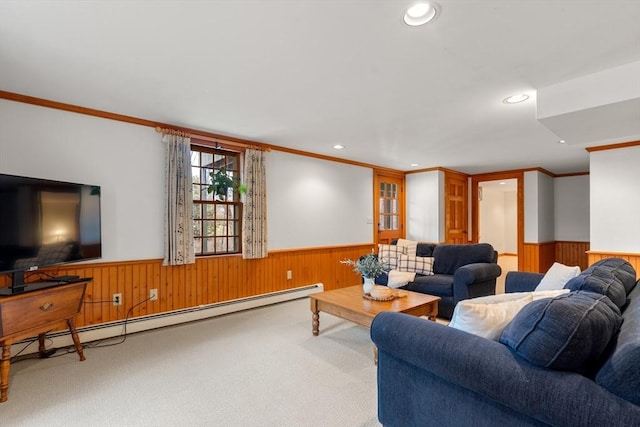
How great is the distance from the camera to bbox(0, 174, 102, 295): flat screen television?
234 centimetres

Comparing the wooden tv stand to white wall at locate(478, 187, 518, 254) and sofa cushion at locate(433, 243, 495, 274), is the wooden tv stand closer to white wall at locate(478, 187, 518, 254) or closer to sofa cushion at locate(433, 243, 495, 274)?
sofa cushion at locate(433, 243, 495, 274)

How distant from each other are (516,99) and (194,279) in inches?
152

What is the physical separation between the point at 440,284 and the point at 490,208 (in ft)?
24.5

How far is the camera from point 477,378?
124cm

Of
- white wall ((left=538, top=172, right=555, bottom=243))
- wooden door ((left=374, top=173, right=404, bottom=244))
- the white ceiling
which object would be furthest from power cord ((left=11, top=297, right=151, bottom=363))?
white wall ((left=538, top=172, right=555, bottom=243))

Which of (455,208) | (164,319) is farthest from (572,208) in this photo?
(164,319)

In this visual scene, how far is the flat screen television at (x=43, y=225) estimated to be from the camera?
234 centimetres

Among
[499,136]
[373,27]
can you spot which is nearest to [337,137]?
[499,136]

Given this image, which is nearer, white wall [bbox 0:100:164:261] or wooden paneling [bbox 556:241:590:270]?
white wall [bbox 0:100:164:261]

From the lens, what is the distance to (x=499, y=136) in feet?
13.4

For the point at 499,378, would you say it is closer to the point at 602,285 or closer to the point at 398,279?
the point at 602,285

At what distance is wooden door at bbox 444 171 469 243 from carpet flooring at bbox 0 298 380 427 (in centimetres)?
408

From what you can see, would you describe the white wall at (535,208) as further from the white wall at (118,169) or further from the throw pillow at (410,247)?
the white wall at (118,169)

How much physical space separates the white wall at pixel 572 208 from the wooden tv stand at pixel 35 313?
8.84 meters
